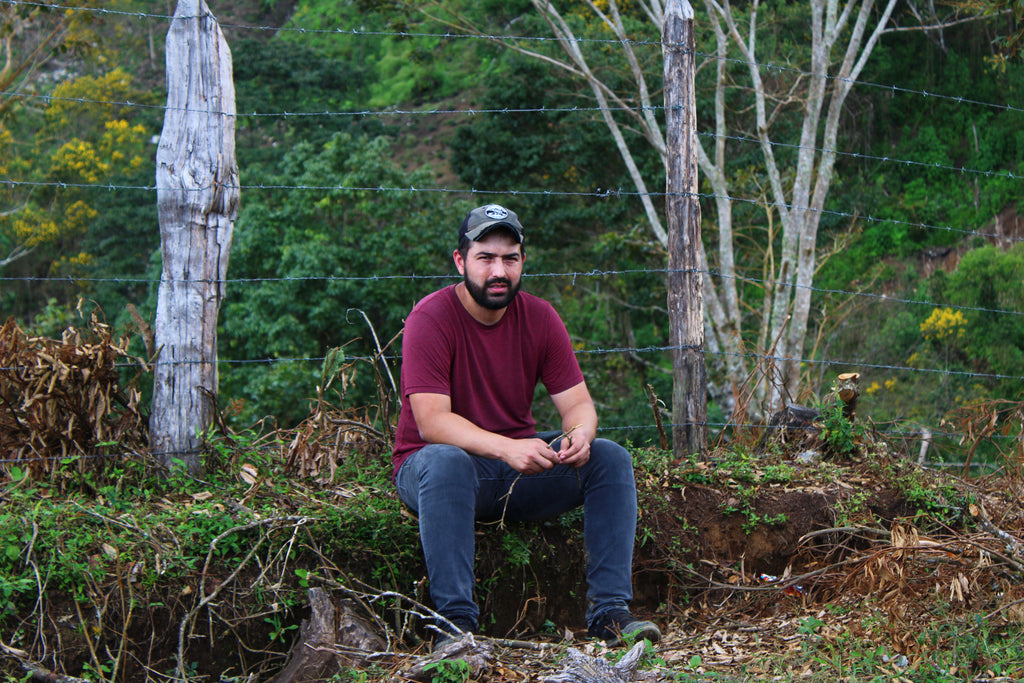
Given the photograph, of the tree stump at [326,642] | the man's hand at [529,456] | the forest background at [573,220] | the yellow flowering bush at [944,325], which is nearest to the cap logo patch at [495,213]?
the man's hand at [529,456]

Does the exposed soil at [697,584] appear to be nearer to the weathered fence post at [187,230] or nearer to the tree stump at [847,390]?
the tree stump at [847,390]

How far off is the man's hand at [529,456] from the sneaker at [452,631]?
495 millimetres

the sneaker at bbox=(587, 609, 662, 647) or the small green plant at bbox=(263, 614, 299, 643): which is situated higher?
the sneaker at bbox=(587, 609, 662, 647)

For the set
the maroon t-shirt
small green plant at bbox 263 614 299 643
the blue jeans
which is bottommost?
small green plant at bbox 263 614 299 643

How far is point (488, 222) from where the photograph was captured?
131 inches

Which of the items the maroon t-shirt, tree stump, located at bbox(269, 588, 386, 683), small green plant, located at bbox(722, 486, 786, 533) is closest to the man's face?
the maroon t-shirt

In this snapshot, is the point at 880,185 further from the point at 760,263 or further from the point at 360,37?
the point at 360,37

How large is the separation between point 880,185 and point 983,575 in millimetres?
18036

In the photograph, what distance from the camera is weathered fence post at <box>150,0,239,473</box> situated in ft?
12.8

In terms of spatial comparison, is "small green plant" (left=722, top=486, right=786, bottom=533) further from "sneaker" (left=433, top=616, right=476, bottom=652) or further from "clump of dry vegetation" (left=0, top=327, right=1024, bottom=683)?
"sneaker" (left=433, top=616, right=476, bottom=652)

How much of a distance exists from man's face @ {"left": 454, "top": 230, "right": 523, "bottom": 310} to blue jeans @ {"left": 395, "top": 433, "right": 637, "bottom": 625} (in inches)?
20.8

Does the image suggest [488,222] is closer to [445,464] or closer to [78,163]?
[445,464]

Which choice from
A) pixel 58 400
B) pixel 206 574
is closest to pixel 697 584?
pixel 206 574

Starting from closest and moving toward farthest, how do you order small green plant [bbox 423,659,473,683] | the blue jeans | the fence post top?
small green plant [bbox 423,659,473,683] < the blue jeans < the fence post top
